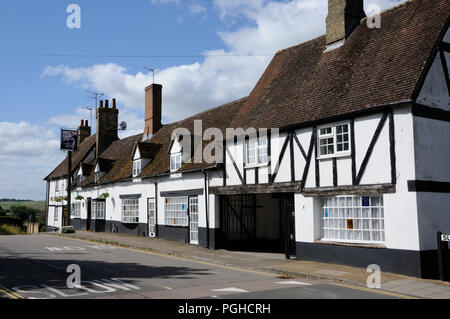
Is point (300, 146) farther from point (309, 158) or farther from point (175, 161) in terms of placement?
point (175, 161)

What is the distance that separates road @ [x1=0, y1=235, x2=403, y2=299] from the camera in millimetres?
9445

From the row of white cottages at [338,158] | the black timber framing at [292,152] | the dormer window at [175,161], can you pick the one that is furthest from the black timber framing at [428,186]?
the dormer window at [175,161]

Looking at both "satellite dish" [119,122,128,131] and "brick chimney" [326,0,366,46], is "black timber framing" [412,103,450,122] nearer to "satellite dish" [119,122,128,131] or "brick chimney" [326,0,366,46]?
"brick chimney" [326,0,366,46]

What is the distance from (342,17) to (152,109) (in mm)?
17483

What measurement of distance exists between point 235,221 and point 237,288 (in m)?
10.0

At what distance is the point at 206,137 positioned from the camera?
903 inches

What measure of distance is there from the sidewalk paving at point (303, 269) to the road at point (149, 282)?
0.54 m

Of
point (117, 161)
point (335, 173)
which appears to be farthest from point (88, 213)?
point (335, 173)

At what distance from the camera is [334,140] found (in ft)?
47.3

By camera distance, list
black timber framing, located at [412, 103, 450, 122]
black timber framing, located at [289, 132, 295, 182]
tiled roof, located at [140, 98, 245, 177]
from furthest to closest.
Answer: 1. tiled roof, located at [140, 98, 245, 177]
2. black timber framing, located at [289, 132, 295, 182]
3. black timber framing, located at [412, 103, 450, 122]

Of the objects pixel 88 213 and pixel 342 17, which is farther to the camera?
pixel 88 213

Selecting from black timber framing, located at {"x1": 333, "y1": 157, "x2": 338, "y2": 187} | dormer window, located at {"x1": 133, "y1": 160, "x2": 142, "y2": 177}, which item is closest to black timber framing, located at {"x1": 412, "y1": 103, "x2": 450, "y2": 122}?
black timber framing, located at {"x1": 333, "y1": 157, "x2": 338, "y2": 187}

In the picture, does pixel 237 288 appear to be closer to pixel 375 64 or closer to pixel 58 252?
pixel 375 64

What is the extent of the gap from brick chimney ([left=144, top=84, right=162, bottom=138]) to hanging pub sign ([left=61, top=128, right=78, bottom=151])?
6.59 m
